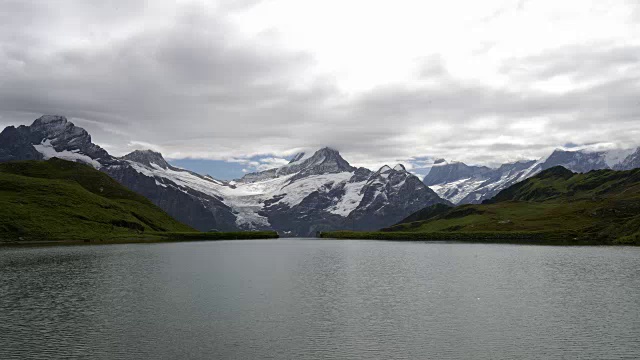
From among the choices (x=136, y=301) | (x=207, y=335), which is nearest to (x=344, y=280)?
(x=136, y=301)

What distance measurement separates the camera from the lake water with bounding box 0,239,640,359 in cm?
5016

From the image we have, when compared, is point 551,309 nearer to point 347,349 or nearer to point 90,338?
point 347,349

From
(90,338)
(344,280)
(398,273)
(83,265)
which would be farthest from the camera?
(83,265)

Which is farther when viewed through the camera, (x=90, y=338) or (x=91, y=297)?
(x=91, y=297)

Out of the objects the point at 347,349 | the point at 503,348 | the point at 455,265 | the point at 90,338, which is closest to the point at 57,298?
the point at 90,338

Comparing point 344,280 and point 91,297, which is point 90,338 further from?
point 344,280

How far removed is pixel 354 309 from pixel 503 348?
24024 millimetres

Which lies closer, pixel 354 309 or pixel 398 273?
pixel 354 309

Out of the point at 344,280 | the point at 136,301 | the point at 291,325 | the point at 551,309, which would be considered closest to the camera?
the point at 291,325

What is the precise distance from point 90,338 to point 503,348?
1668 inches

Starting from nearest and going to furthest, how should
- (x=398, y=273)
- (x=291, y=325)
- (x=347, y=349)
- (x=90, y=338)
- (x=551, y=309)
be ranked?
1. (x=347, y=349)
2. (x=90, y=338)
3. (x=291, y=325)
4. (x=551, y=309)
5. (x=398, y=273)

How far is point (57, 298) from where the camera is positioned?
78.5m

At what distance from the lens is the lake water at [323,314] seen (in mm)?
50156

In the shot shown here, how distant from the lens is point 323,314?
2650 inches
